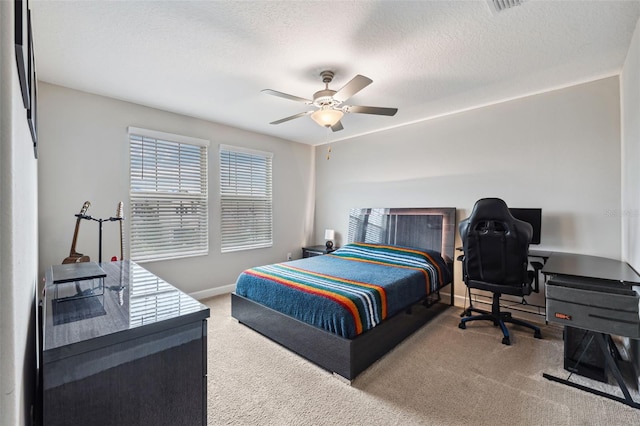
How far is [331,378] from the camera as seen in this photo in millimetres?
2201

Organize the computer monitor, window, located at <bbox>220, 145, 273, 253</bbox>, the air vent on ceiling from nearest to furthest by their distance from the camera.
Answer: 1. the air vent on ceiling
2. the computer monitor
3. window, located at <bbox>220, 145, 273, 253</bbox>

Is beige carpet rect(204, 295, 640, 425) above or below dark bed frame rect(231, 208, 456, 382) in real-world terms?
below

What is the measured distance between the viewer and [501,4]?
180cm

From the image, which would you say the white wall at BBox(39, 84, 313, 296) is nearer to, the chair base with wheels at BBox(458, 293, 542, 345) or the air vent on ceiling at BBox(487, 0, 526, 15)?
the chair base with wheels at BBox(458, 293, 542, 345)

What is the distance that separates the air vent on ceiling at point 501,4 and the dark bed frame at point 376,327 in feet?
7.70

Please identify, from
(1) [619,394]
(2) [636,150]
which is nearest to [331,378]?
(1) [619,394]

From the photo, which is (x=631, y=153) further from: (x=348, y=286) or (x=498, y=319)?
(x=348, y=286)

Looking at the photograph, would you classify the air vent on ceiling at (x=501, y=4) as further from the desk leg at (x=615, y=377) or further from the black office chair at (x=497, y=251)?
the desk leg at (x=615, y=377)

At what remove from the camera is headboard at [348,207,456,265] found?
379cm

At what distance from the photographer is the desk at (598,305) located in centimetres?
182

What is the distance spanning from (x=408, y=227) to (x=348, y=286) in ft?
6.26

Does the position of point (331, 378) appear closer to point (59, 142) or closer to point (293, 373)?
point (293, 373)

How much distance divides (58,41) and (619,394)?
15.4 ft

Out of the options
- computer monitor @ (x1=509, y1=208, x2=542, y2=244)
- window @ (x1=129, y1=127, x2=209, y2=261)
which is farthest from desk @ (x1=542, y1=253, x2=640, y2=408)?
window @ (x1=129, y1=127, x2=209, y2=261)
